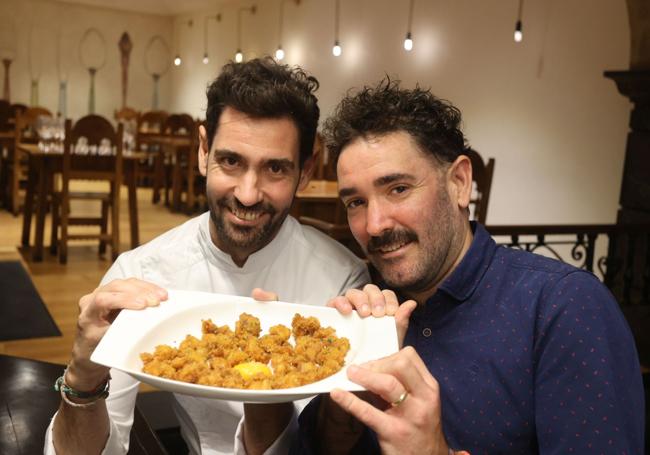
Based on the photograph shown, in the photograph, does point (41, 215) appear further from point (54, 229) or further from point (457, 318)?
point (457, 318)

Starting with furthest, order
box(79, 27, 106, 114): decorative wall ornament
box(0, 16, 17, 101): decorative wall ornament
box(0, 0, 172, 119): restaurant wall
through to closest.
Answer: box(79, 27, 106, 114): decorative wall ornament
box(0, 0, 172, 119): restaurant wall
box(0, 16, 17, 101): decorative wall ornament

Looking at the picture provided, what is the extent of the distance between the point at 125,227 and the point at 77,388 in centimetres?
646

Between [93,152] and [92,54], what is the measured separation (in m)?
9.73

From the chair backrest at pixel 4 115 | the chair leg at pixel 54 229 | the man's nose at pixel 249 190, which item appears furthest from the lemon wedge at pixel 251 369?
the chair backrest at pixel 4 115

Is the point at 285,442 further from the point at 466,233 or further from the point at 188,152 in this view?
the point at 188,152

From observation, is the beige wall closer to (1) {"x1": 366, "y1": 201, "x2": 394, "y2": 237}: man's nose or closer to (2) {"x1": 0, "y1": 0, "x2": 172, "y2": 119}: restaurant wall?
(1) {"x1": 366, "y1": 201, "x2": 394, "y2": 237}: man's nose

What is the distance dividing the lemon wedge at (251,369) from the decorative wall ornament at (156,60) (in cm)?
1455

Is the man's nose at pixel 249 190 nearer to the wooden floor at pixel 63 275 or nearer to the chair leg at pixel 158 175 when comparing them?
the wooden floor at pixel 63 275

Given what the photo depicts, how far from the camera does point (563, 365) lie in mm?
1116

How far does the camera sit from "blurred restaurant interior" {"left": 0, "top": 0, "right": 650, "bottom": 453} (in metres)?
4.18

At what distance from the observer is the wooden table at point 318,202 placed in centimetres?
424

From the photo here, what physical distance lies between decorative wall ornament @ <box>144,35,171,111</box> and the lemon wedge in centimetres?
1455

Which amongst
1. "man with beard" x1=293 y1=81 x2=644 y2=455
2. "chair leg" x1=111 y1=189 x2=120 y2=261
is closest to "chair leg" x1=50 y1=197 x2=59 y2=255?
"chair leg" x1=111 y1=189 x2=120 y2=261

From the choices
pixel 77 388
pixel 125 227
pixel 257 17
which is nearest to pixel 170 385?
pixel 77 388
